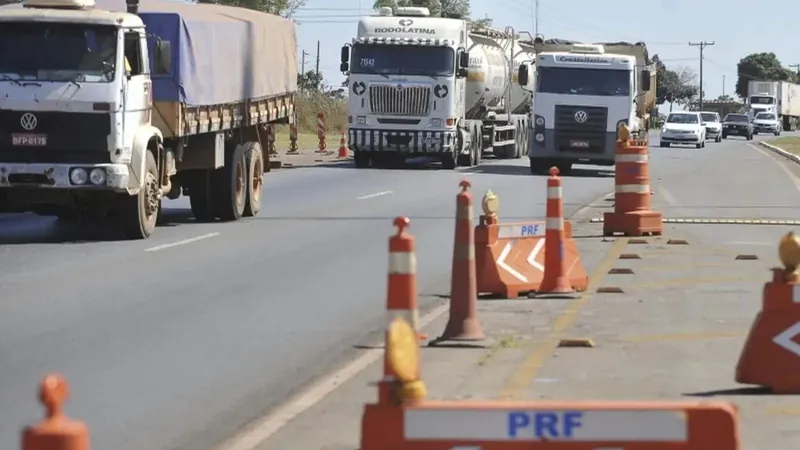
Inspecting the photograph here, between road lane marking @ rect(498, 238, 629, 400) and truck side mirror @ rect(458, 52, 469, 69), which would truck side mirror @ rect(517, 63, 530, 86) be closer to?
truck side mirror @ rect(458, 52, 469, 69)

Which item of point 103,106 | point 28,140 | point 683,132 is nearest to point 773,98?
point 683,132

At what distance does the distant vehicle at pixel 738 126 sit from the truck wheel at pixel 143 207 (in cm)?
7821

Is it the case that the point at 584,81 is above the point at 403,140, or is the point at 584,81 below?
above

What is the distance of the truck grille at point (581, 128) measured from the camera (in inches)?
1470

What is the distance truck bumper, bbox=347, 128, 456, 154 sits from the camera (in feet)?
127

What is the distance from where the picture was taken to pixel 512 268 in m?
13.3

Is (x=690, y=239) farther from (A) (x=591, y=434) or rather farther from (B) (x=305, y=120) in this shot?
(B) (x=305, y=120)

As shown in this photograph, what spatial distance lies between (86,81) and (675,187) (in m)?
18.2

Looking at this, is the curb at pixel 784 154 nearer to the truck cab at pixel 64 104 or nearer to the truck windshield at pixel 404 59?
the truck windshield at pixel 404 59

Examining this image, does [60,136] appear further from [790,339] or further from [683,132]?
[683,132]

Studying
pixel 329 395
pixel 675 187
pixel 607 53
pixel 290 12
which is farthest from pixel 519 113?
pixel 329 395

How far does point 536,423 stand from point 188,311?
7862 millimetres

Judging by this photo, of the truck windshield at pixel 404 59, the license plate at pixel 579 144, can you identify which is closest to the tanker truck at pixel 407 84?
the truck windshield at pixel 404 59

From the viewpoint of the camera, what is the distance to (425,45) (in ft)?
126
